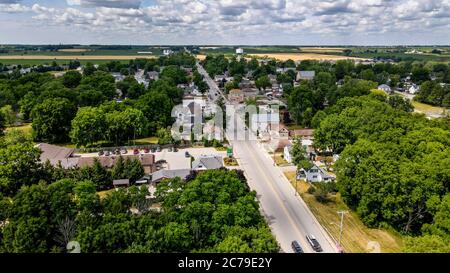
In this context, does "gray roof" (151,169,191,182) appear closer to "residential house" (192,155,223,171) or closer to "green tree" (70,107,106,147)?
"residential house" (192,155,223,171)

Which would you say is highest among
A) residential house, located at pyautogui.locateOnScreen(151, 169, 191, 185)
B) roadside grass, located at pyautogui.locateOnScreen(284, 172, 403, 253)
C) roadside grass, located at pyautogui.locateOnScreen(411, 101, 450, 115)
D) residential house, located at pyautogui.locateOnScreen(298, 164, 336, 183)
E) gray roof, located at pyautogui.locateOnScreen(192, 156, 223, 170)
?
roadside grass, located at pyautogui.locateOnScreen(411, 101, 450, 115)

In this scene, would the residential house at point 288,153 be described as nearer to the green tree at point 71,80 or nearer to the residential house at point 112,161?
the residential house at point 112,161

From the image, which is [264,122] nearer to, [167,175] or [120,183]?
[167,175]

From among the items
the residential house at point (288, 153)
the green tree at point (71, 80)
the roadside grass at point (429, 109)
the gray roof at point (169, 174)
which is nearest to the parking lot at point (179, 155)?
the gray roof at point (169, 174)

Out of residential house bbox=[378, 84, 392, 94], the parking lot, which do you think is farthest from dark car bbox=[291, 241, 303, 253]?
residential house bbox=[378, 84, 392, 94]

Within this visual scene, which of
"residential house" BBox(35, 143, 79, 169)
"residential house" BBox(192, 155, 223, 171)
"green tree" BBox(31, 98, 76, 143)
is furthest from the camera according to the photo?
"green tree" BBox(31, 98, 76, 143)

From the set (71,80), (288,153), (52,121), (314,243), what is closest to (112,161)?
(52,121)
